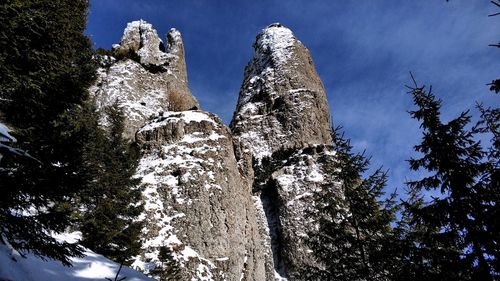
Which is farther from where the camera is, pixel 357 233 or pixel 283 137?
pixel 283 137

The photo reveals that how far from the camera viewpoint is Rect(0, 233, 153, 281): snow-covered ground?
647 cm

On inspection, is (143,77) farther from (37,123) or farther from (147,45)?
(37,123)

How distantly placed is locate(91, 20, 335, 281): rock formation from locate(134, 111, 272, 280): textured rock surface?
0.28 ft

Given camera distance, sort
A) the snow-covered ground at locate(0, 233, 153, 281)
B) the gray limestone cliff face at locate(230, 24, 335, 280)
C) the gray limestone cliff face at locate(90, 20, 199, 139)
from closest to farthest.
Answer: the snow-covered ground at locate(0, 233, 153, 281)
the gray limestone cliff face at locate(230, 24, 335, 280)
the gray limestone cliff face at locate(90, 20, 199, 139)

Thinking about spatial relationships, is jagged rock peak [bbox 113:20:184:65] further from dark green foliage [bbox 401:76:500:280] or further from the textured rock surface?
dark green foliage [bbox 401:76:500:280]

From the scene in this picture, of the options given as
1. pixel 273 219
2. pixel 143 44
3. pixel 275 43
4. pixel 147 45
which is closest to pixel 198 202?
pixel 273 219

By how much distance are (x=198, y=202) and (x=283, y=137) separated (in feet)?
59.5

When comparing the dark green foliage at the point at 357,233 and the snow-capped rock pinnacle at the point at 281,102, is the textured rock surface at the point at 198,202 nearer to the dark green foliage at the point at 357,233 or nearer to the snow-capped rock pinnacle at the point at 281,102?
the snow-capped rock pinnacle at the point at 281,102

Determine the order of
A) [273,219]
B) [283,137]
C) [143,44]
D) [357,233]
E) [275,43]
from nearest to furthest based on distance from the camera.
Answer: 1. [357,233]
2. [273,219]
3. [283,137]
4. [143,44]
5. [275,43]

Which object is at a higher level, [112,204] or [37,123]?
[112,204]

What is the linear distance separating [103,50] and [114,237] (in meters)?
39.4

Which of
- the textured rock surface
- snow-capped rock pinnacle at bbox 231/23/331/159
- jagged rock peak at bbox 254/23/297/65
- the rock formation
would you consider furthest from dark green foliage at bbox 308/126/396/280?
jagged rock peak at bbox 254/23/297/65

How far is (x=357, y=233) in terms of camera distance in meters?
13.1

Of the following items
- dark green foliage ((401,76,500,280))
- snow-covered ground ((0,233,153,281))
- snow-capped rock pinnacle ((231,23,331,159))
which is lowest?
snow-covered ground ((0,233,153,281))
